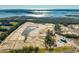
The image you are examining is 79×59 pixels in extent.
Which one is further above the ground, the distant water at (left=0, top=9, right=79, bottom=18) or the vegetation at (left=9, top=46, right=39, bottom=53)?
the distant water at (left=0, top=9, right=79, bottom=18)

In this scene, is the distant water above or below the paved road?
above

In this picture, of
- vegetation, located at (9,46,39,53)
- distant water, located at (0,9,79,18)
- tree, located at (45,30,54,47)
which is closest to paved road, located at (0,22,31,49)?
vegetation, located at (9,46,39,53)

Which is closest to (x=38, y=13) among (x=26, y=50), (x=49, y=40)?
(x=49, y=40)

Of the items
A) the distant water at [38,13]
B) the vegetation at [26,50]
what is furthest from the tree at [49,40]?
the distant water at [38,13]

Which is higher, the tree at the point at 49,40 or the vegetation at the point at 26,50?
the tree at the point at 49,40

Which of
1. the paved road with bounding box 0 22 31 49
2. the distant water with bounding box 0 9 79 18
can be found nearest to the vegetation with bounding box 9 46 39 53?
the paved road with bounding box 0 22 31 49

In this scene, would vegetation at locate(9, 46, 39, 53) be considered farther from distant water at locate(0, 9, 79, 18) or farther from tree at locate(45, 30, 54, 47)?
distant water at locate(0, 9, 79, 18)

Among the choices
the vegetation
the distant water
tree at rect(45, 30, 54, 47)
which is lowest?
the vegetation

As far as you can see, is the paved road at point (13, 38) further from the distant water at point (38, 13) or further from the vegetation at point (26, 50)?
the distant water at point (38, 13)
